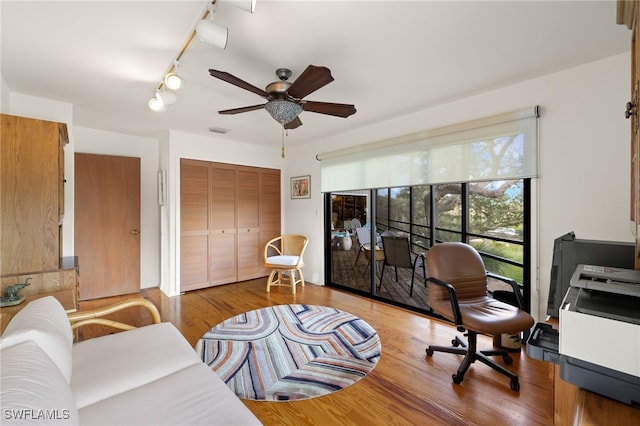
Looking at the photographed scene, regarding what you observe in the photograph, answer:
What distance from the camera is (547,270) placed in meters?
2.33

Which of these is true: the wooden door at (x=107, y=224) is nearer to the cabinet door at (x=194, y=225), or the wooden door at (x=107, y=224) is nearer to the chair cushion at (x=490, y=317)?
the cabinet door at (x=194, y=225)

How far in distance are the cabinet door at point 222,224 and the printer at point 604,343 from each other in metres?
4.25

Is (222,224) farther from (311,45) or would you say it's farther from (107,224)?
(311,45)

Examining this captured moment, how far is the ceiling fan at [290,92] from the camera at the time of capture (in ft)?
5.60

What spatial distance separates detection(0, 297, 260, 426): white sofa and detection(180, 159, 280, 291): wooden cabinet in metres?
2.60

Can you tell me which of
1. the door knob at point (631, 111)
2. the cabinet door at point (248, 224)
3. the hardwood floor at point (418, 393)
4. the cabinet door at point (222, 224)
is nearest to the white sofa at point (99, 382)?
the hardwood floor at point (418, 393)

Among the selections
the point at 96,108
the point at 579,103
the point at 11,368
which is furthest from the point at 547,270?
the point at 96,108

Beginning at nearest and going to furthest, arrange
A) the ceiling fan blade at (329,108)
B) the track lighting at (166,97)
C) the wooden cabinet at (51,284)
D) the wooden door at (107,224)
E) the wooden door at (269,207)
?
the wooden cabinet at (51,284), the ceiling fan blade at (329,108), the track lighting at (166,97), the wooden door at (107,224), the wooden door at (269,207)

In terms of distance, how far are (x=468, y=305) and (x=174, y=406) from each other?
212 centimetres

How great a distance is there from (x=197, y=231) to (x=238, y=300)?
127cm

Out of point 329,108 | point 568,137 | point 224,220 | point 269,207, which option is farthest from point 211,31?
point 269,207

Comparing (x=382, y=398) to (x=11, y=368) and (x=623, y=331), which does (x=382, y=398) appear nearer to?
(x=623, y=331)

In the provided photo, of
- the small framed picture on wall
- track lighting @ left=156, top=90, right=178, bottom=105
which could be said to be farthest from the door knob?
the small framed picture on wall

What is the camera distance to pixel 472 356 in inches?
81.4
